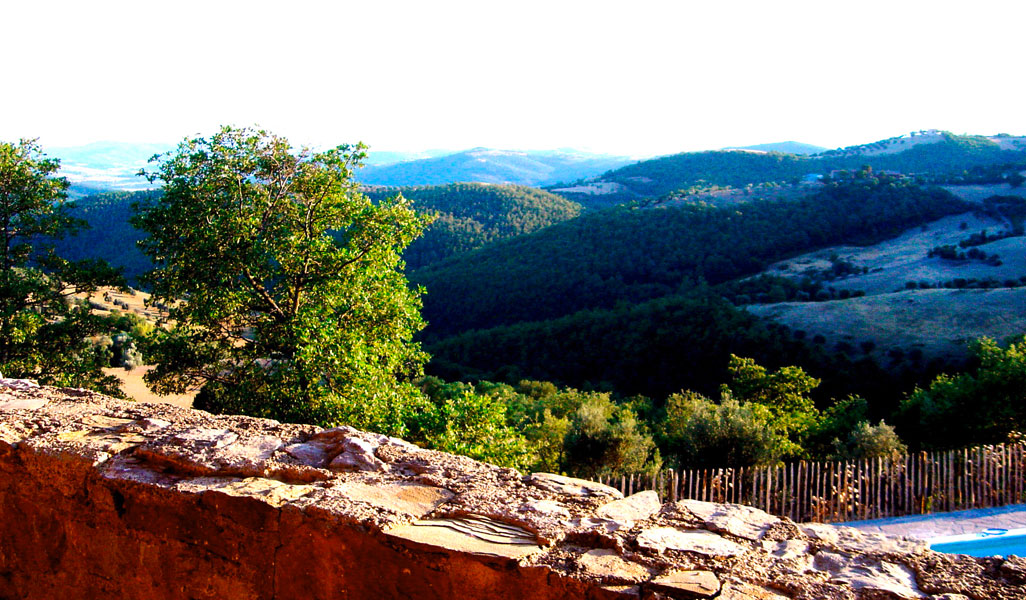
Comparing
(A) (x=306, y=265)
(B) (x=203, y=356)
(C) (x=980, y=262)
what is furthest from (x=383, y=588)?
(C) (x=980, y=262)

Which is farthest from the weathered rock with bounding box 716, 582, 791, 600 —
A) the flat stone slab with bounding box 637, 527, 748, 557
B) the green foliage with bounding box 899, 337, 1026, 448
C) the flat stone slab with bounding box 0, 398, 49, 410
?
the green foliage with bounding box 899, 337, 1026, 448

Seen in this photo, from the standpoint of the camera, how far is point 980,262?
42688 millimetres

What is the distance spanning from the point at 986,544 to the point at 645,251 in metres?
44.5

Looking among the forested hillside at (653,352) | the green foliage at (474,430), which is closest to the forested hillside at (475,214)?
the forested hillside at (653,352)

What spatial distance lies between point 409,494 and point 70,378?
7.98 metres

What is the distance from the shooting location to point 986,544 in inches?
247

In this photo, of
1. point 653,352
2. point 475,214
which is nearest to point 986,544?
point 653,352

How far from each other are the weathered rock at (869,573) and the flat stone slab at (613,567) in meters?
0.68

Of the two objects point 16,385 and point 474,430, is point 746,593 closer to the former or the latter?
point 474,430

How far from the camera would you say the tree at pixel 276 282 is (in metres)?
7.57

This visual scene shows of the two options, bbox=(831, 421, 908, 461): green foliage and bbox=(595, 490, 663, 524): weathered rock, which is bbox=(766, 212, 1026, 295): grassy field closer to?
bbox=(831, 421, 908, 461): green foliage

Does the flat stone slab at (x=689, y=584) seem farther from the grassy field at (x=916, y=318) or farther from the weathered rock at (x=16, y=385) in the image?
the grassy field at (x=916, y=318)

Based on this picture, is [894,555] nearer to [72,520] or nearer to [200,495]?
[200,495]

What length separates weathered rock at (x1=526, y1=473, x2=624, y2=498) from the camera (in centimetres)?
316
